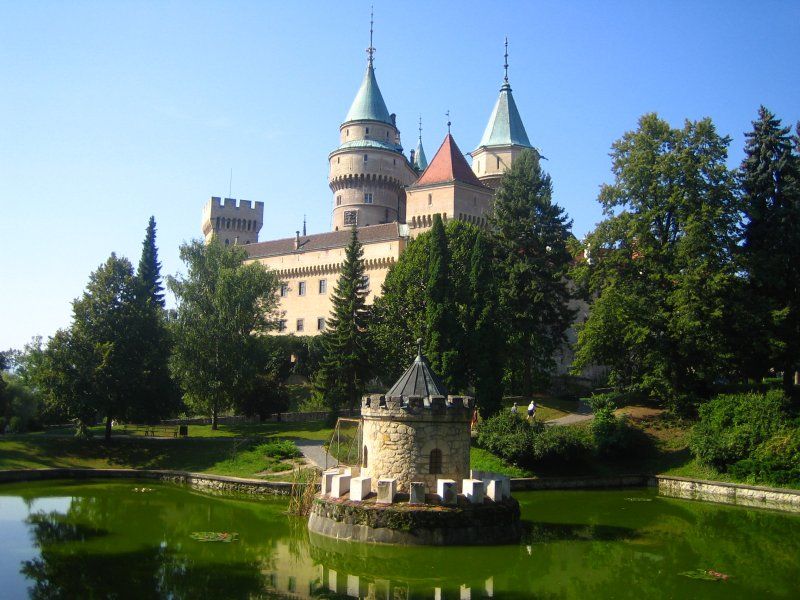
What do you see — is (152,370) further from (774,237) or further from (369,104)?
(369,104)

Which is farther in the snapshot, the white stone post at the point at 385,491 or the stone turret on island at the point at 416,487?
the white stone post at the point at 385,491

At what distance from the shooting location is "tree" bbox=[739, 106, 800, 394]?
102 feet

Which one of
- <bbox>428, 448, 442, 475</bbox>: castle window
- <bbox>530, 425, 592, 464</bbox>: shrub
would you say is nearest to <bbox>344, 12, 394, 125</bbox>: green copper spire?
<bbox>530, 425, 592, 464</bbox>: shrub

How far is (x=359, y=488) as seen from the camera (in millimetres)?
17609

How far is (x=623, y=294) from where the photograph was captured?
3183cm

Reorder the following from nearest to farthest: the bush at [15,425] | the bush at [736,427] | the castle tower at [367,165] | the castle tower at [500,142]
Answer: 1. the bush at [736,427]
2. the bush at [15,425]
3. the castle tower at [500,142]
4. the castle tower at [367,165]

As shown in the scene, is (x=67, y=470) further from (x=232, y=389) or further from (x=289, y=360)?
(x=289, y=360)

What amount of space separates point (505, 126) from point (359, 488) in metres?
46.3

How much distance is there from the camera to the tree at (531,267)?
40.5 metres

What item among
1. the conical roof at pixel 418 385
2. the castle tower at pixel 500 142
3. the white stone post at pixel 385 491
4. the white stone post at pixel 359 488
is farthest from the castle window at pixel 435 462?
the castle tower at pixel 500 142

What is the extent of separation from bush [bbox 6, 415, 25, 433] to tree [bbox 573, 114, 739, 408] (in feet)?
85.2

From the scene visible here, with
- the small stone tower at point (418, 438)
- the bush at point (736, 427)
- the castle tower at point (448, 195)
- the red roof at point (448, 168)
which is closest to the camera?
the small stone tower at point (418, 438)

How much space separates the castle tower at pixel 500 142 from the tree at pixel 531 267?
1422cm

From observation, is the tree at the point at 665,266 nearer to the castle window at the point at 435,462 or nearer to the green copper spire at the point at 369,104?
the castle window at the point at 435,462
